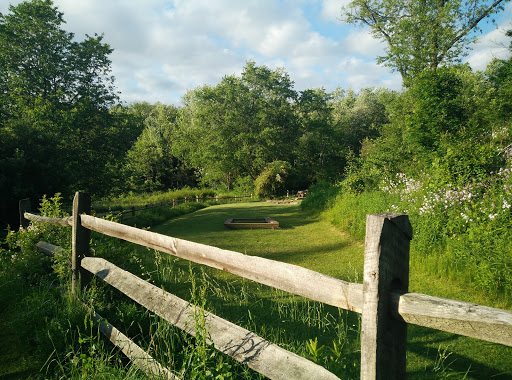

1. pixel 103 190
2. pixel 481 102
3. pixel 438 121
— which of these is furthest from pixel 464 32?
pixel 103 190

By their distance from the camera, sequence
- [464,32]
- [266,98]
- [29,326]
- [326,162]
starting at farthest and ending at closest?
[326,162]
[266,98]
[464,32]
[29,326]

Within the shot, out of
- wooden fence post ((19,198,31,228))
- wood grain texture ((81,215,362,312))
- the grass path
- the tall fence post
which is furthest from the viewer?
the grass path

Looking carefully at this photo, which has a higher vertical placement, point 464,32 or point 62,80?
point 464,32

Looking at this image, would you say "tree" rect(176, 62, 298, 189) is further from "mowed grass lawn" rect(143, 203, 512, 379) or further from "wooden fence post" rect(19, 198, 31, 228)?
"wooden fence post" rect(19, 198, 31, 228)

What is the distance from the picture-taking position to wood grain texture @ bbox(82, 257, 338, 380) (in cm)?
171

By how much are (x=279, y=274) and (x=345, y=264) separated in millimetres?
6601

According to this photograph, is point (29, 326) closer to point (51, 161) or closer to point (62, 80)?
point (51, 161)

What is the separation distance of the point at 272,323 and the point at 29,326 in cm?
290

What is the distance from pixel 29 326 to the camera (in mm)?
3604

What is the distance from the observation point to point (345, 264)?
8.01 metres

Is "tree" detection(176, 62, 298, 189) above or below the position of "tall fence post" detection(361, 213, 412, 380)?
above

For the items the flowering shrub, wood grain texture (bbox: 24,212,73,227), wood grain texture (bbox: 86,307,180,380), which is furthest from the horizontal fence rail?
the flowering shrub

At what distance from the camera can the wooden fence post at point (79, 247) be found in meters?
4.01

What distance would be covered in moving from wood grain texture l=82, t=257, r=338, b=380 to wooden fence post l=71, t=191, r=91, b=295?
3.47 feet
